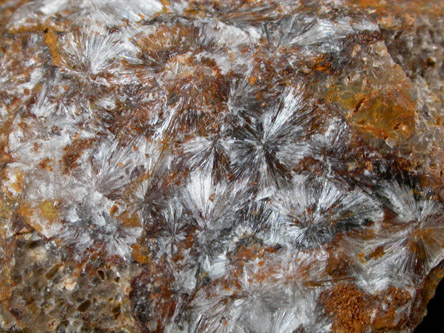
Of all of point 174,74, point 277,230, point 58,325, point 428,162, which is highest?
point 174,74

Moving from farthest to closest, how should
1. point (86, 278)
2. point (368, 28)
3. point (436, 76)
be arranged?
point (436, 76), point (368, 28), point (86, 278)

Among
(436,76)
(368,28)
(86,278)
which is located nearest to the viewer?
(86,278)

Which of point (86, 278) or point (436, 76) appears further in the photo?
point (436, 76)

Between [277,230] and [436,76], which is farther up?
[436,76]

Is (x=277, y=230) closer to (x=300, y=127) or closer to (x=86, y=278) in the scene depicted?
(x=300, y=127)

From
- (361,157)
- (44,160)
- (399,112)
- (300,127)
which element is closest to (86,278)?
(44,160)

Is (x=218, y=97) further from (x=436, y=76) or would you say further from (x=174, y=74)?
(x=436, y=76)
